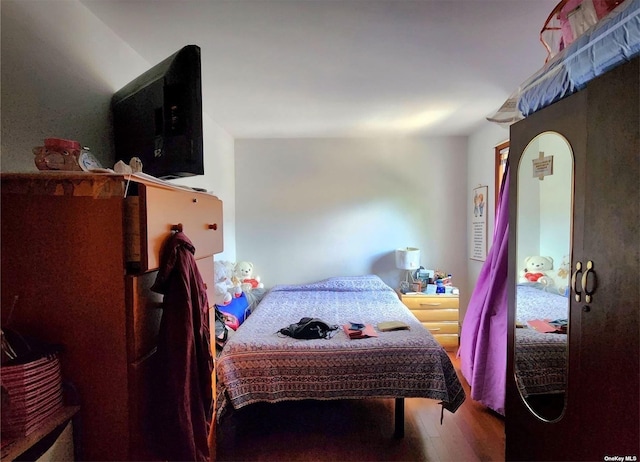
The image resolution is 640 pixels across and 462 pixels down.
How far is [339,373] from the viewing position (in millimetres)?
1854

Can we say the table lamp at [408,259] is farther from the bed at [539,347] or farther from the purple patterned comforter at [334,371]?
the bed at [539,347]

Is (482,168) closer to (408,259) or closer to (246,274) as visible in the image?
(408,259)

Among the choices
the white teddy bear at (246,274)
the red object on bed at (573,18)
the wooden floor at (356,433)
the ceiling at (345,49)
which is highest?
the ceiling at (345,49)

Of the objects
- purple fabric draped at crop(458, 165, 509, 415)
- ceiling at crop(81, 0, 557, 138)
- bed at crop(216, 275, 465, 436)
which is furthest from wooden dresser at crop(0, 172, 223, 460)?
purple fabric draped at crop(458, 165, 509, 415)

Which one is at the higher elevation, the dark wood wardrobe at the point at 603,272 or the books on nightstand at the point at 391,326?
the dark wood wardrobe at the point at 603,272

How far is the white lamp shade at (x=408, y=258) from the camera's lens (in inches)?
142

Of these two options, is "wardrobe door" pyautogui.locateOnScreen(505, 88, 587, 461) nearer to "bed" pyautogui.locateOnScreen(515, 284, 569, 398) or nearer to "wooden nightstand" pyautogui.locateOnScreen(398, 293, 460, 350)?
"bed" pyautogui.locateOnScreen(515, 284, 569, 398)

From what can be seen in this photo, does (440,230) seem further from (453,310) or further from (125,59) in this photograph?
(125,59)

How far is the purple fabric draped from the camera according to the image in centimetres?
210

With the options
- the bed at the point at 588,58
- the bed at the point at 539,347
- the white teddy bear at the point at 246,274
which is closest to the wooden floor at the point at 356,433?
the bed at the point at 539,347

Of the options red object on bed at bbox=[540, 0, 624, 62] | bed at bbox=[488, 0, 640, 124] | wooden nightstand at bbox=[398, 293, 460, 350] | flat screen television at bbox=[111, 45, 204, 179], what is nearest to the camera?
bed at bbox=[488, 0, 640, 124]

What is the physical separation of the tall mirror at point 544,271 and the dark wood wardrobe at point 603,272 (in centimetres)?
7

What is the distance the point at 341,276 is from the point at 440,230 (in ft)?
4.50

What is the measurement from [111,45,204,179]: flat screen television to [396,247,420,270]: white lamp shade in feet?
9.29
